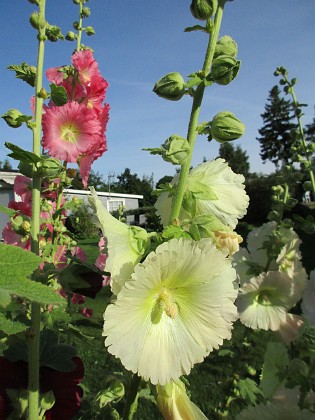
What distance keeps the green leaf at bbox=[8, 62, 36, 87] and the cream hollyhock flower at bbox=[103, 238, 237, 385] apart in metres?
0.82

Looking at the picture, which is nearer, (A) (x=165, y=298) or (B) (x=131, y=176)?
(A) (x=165, y=298)

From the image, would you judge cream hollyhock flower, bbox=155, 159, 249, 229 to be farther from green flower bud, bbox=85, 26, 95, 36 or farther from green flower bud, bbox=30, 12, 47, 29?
green flower bud, bbox=85, 26, 95, 36

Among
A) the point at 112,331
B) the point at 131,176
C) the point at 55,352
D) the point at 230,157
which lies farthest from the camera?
the point at 131,176

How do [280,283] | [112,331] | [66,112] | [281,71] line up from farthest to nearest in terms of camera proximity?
[281,71] → [280,283] → [66,112] → [112,331]

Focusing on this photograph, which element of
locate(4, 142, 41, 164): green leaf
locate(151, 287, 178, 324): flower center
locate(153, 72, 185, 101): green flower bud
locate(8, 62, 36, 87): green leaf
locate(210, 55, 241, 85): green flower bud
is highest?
locate(8, 62, 36, 87): green leaf

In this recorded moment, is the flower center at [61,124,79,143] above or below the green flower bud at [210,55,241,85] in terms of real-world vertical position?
below

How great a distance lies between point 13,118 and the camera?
1.22 metres

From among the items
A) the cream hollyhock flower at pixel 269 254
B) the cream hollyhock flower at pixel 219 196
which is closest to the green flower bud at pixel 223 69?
the cream hollyhock flower at pixel 219 196

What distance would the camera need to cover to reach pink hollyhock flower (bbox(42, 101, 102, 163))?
1434 mm

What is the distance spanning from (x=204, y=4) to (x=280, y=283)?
153cm

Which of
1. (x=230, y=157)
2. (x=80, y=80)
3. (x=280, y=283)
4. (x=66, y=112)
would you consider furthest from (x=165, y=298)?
(x=230, y=157)

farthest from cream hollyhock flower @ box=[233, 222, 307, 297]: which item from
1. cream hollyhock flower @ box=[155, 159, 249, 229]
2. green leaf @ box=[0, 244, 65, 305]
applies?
green leaf @ box=[0, 244, 65, 305]

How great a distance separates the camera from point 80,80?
1617 mm

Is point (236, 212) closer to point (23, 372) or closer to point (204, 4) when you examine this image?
point (204, 4)
